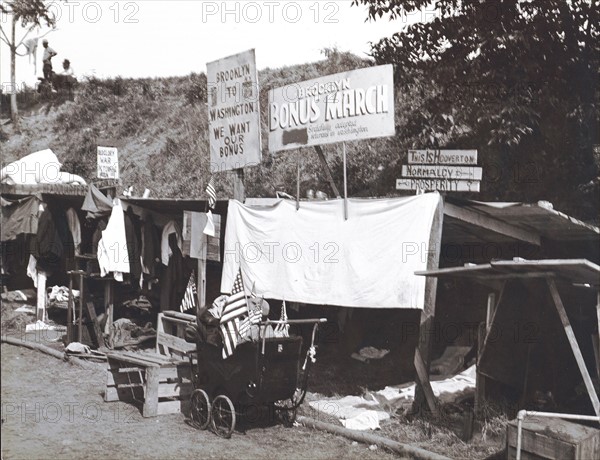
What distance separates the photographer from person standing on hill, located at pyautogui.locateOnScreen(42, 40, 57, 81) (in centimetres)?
2696

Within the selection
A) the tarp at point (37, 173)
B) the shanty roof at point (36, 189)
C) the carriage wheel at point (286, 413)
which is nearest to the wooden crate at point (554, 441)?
the carriage wheel at point (286, 413)

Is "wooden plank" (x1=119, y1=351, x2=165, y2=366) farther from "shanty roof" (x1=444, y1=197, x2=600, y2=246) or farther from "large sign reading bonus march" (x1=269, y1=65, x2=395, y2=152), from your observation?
"shanty roof" (x1=444, y1=197, x2=600, y2=246)

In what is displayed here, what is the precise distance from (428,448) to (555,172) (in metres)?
7.70

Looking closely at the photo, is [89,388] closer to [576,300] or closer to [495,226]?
[495,226]

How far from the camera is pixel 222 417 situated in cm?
840

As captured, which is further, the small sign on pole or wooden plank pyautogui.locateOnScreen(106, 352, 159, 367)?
the small sign on pole

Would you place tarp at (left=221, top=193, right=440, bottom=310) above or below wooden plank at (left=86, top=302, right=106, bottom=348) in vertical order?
above

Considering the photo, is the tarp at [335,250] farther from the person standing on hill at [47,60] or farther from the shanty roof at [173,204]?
the person standing on hill at [47,60]

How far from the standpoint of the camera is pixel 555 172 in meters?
13.4

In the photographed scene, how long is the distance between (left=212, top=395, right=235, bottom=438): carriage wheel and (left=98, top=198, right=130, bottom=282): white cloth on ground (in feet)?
19.6

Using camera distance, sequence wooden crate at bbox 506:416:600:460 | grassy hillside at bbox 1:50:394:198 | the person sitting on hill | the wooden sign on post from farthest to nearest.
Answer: the person sitting on hill < grassy hillside at bbox 1:50:394:198 < the wooden sign on post < wooden crate at bbox 506:416:600:460

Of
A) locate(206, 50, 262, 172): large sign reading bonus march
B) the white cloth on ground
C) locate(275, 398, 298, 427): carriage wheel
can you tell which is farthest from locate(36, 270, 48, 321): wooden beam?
locate(275, 398, 298, 427): carriage wheel

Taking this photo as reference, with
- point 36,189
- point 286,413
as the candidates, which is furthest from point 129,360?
point 36,189

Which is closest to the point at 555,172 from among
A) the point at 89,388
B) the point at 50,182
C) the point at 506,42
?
the point at 506,42
